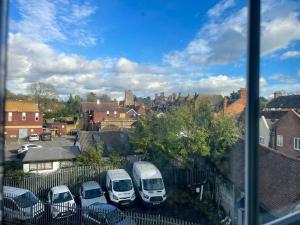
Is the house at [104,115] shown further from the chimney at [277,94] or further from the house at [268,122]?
the chimney at [277,94]

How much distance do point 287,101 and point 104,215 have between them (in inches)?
45.2

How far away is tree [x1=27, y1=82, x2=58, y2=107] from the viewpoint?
2.93 feet

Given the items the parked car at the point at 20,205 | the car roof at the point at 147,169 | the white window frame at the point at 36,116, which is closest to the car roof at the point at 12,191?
the parked car at the point at 20,205

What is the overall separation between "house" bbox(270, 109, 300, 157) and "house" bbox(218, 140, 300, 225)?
0.04 m

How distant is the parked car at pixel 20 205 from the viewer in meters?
0.88

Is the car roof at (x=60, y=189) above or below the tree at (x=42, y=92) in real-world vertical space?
below

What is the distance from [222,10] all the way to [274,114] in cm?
58

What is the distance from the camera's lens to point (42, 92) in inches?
36.1

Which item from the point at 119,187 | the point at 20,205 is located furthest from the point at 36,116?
the point at 119,187

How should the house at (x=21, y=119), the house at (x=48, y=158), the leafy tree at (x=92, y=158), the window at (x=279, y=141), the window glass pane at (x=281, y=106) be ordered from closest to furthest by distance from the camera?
the house at (x=21, y=119), the house at (x=48, y=158), the leafy tree at (x=92, y=158), the window glass pane at (x=281, y=106), the window at (x=279, y=141)

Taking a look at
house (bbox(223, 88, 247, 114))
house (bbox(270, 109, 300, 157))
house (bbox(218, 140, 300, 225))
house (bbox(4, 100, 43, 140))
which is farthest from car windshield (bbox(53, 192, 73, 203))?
house (bbox(270, 109, 300, 157))

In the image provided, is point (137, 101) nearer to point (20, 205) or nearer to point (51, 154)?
point (51, 154)

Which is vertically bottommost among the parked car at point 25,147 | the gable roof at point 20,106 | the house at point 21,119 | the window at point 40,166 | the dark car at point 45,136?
the window at point 40,166

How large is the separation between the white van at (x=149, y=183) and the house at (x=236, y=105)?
46cm
